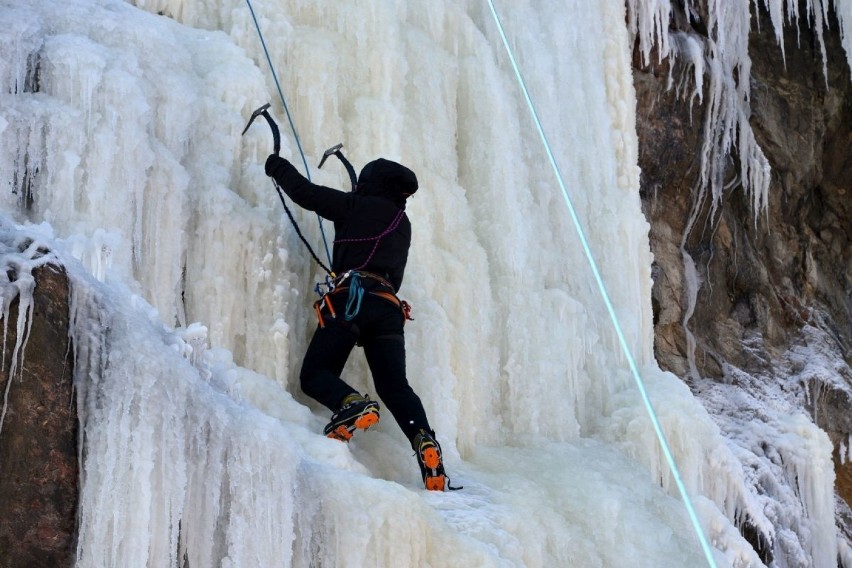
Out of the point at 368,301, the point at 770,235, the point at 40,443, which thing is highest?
the point at 770,235

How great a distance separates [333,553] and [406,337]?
1.76 m

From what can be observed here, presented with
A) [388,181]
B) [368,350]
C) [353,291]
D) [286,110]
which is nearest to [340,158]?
[286,110]

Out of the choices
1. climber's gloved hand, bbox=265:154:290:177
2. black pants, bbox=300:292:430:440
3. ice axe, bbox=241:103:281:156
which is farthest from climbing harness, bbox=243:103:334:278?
black pants, bbox=300:292:430:440

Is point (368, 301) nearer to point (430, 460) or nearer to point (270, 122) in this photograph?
point (430, 460)

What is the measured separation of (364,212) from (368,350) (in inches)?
23.4

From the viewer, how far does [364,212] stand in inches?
185

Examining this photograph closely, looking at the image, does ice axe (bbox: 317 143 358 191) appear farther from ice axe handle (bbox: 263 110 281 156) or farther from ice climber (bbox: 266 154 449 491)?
ice climber (bbox: 266 154 449 491)

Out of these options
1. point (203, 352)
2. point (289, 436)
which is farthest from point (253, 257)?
point (289, 436)

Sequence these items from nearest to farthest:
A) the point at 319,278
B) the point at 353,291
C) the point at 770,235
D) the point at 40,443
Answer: the point at 40,443
the point at 353,291
the point at 319,278
the point at 770,235

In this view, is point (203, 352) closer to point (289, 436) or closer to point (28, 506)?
point (289, 436)

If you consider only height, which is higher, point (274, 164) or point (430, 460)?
point (274, 164)

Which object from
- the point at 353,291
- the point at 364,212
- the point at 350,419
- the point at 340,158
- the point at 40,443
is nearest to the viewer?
the point at 40,443

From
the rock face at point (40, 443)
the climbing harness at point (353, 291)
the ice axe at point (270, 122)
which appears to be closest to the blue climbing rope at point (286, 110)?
the ice axe at point (270, 122)

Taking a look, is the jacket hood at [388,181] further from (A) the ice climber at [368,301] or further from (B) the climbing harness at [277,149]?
(B) the climbing harness at [277,149]
